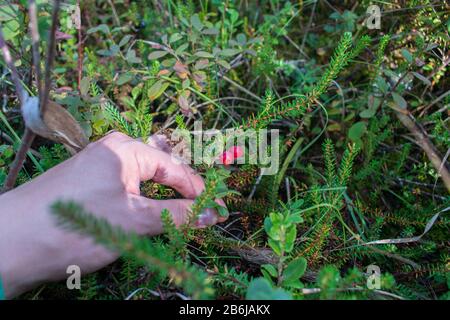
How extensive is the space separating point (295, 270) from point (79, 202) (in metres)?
0.67

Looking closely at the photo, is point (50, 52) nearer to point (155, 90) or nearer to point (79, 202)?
point (79, 202)

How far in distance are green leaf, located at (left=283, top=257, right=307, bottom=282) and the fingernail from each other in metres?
0.32

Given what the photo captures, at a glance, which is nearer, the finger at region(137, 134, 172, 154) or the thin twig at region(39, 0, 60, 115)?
the thin twig at region(39, 0, 60, 115)

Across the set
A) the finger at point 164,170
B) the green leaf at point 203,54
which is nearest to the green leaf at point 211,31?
the green leaf at point 203,54

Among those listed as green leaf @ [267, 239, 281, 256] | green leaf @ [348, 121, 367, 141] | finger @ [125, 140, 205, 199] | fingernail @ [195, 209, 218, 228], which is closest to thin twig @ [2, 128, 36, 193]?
finger @ [125, 140, 205, 199]

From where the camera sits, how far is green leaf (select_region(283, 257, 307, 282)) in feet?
4.19

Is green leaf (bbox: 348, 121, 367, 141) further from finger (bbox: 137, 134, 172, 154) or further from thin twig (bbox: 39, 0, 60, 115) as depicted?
thin twig (bbox: 39, 0, 60, 115)

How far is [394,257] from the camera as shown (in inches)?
60.5

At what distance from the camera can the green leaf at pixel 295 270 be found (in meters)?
1.28

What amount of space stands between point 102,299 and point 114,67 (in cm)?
123

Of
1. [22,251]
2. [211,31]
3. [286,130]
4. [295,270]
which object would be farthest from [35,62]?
[286,130]

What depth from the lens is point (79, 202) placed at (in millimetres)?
1249

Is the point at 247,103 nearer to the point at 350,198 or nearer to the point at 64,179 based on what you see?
the point at 350,198
